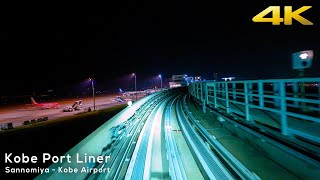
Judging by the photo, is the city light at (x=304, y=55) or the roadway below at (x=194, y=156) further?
the city light at (x=304, y=55)

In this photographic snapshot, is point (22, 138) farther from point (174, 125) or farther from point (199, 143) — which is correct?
point (199, 143)

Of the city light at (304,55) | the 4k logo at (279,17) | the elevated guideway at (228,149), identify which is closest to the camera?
the elevated guideway at (228,149)

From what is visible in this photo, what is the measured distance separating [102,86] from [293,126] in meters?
192

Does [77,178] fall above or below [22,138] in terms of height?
above

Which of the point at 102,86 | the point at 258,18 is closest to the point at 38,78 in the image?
the point at 102,86

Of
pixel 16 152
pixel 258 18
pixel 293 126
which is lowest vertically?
pixel 16 152

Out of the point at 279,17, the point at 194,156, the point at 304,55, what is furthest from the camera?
the point at 279,17

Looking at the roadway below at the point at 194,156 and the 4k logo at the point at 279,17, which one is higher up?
the 4k logo at the point at 279,17

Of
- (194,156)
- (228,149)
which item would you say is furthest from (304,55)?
(194,156)

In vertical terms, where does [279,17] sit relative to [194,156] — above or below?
above

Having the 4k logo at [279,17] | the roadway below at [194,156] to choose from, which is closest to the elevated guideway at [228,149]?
the roadway below at [194,156]

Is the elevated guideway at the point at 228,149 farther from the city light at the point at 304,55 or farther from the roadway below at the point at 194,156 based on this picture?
the city light at the point at 304,55

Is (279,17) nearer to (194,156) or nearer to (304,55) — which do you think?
(304,55)

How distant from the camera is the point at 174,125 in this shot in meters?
12.8
